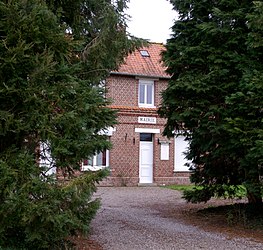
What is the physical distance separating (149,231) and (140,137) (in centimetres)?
1332

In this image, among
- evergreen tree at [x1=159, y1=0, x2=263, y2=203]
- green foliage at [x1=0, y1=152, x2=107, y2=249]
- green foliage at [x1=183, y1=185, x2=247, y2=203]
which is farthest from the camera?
green foliage at [x1=183, y1=185, x2=247, y2=203]

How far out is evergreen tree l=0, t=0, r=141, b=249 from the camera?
6383 mm

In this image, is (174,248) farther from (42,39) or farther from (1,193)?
(42,39)

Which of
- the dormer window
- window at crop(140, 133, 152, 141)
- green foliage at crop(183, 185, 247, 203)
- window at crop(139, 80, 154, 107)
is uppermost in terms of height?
the dormer window

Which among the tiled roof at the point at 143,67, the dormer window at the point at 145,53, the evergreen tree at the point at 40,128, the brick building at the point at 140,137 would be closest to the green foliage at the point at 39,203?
the evergreen tree at the point at 40,128

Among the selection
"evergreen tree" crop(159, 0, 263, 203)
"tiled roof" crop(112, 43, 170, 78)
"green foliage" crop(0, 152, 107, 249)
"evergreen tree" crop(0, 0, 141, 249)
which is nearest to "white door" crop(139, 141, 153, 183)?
"tiled roof" crop(112, 43, 170, 78)

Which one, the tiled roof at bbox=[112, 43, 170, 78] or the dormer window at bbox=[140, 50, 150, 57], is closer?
the tiled roof at bbox=[112, 43, 170, 78]

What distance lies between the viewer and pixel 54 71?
689 centimetres

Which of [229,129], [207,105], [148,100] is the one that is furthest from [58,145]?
[148,100]

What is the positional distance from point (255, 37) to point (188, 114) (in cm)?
243

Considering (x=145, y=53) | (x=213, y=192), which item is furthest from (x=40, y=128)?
(x=145, y=53)

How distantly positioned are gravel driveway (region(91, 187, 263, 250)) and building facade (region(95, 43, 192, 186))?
6.98 meters

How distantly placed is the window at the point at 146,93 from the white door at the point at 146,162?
207 centimetres

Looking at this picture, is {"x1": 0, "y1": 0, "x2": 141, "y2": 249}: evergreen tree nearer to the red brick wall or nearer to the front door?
the red brick wall
